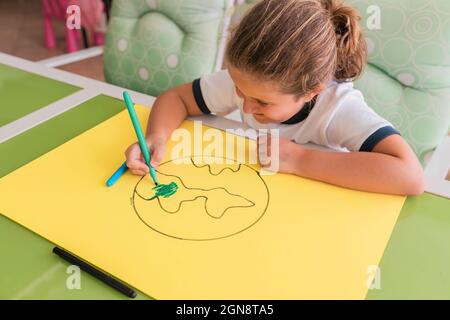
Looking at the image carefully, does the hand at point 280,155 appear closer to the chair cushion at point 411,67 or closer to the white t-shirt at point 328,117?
the white t-shirt at point 328,117

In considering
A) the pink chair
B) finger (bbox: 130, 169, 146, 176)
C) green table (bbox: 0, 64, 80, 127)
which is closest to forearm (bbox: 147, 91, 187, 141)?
finger (bbox: 130, 169, 146, 176)

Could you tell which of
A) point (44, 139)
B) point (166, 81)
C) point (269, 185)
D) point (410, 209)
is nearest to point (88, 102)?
point (44, 139)

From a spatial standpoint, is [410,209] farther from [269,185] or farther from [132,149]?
[132,149]

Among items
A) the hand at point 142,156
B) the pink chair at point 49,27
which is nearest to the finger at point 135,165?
the hand at point 142,156

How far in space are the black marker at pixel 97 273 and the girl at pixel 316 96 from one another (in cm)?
17

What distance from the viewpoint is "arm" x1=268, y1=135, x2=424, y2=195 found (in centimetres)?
55

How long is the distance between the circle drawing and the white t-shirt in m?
0.18

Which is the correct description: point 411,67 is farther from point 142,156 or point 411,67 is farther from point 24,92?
point 24,92

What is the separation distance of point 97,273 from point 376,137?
17.6 inches

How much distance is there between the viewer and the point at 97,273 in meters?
0.43

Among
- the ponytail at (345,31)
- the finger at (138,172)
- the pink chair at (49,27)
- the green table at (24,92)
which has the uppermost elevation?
the ponytail at (345,31)

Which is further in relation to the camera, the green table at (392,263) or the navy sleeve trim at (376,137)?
the navy sleeve trim at (376,137)

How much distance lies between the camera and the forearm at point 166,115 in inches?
27.1

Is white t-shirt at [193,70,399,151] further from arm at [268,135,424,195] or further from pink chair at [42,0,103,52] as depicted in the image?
pink chair at [42,0,103,52]
